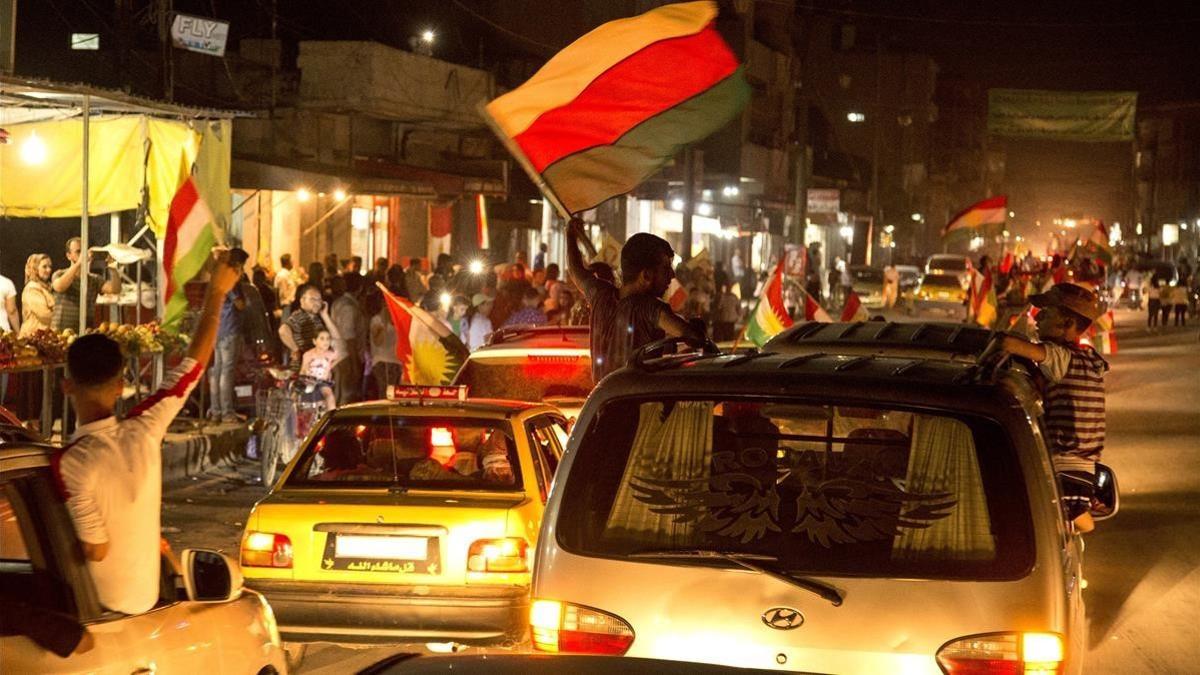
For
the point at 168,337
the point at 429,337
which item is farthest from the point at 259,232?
the point at 429,337

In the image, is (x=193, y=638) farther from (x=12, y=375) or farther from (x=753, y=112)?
(x=753, y=112)

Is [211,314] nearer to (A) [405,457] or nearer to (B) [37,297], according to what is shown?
(A) [405,457]

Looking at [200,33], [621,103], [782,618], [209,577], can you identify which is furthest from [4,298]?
[782,618]

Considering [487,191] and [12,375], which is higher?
[487,191]

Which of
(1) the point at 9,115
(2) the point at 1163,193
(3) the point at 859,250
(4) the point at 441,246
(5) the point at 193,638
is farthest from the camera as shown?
(2) the point at 1163,193

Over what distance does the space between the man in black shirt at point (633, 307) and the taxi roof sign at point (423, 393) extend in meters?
0.80

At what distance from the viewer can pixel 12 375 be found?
15.0m

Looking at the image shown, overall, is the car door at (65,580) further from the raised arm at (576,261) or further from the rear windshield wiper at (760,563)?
the raised arm at (576,261)

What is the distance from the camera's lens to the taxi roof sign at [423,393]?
8.90 metres

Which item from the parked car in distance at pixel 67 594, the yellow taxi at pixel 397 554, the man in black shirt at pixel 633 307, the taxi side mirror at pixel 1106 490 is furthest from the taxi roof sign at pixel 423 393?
the parked car in distance at pixel 67 594

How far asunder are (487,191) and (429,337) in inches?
637

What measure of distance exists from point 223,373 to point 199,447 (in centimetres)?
173

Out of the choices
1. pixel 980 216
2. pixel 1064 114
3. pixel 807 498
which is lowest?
pixel 807 498

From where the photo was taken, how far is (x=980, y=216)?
36.1 metres
